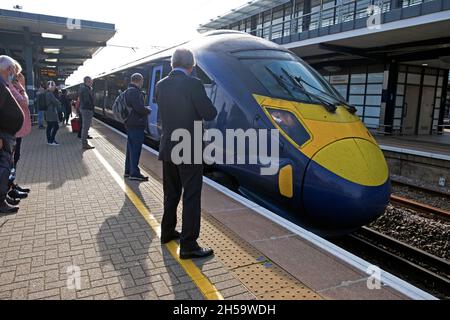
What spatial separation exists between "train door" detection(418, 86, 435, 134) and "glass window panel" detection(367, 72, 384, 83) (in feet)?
8.89

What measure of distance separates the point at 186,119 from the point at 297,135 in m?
1.74

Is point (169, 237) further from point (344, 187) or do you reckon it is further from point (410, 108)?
point (410, 108)

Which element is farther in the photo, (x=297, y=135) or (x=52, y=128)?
(x=52, y=128)

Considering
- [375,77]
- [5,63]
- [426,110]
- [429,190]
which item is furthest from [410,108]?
[5,63]

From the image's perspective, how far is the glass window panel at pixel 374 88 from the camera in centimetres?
1739

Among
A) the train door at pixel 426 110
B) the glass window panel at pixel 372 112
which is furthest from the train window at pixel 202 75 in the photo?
the train door at pixel 426 110

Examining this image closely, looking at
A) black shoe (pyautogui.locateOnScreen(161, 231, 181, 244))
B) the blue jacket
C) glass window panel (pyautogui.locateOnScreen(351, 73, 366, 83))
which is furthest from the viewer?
glass window panel (pyautogui.locateOnScreen(351, 73, 366, 83))

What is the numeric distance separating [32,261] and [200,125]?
72.4 inches

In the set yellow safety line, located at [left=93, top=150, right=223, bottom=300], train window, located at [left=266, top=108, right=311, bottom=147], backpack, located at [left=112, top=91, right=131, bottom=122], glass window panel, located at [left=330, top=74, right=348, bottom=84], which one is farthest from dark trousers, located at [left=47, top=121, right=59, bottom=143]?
glass window panel, located at [left=330, top=74, right=348, bottom=84]

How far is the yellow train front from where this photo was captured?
4.13 m

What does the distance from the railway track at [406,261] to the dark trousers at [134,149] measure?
342cm

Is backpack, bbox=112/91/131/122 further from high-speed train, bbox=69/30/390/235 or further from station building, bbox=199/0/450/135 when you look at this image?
station building, bbox=199/0/450/135

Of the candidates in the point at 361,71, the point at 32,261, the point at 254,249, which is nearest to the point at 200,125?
the point at 254,249

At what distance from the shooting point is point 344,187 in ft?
13.4
